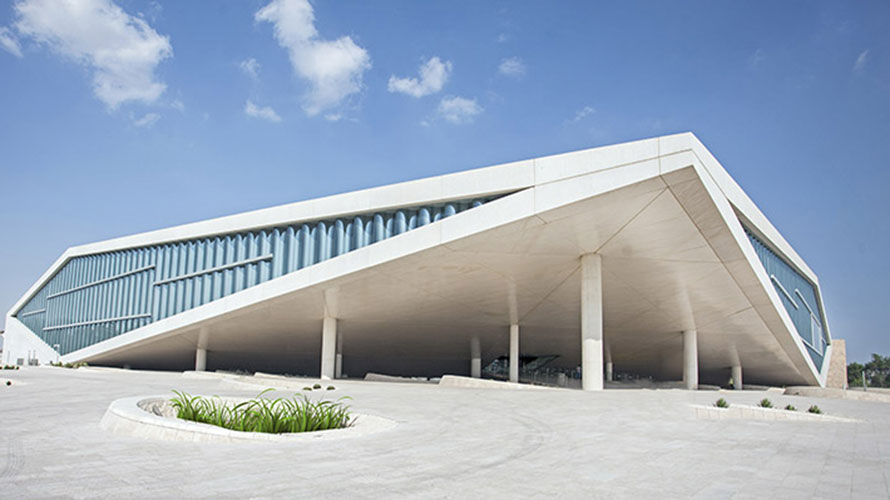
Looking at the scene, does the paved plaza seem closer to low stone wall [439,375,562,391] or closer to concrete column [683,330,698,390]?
low stone wall [439,375,562,391]

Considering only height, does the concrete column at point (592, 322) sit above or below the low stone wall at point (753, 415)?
above

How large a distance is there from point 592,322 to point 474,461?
18550mm

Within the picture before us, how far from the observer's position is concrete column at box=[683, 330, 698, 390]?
35.1 meters

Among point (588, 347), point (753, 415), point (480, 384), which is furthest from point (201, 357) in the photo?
point (753, 415)

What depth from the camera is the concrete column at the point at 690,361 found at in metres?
35.1

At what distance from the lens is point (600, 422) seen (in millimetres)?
12586

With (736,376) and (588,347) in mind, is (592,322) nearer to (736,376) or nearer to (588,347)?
(588,347)

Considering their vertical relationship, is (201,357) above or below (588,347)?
below

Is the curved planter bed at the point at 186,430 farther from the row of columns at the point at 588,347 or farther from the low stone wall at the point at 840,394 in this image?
the low stone wall at the point at 840,394

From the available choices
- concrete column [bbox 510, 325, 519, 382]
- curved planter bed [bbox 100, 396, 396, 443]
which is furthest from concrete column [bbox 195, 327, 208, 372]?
curved planter bed [bbox 100, 396, 396, 443]

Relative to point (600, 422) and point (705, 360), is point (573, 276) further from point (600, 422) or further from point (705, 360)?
point (705, 360)

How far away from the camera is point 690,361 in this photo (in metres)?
35.7

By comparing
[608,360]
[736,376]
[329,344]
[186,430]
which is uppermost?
[329,344]

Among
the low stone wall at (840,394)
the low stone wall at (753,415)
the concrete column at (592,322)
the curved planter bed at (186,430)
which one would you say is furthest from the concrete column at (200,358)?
the low stone wall at (840,394)
